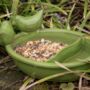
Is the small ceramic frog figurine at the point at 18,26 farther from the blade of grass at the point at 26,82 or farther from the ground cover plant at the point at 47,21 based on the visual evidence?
the blade of grass at the point at 26,82

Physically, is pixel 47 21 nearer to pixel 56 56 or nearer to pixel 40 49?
pixel 40 49

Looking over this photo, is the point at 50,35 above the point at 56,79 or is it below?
above

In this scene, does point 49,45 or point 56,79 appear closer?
point 56,79

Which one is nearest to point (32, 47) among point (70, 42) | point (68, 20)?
point (70, 42)

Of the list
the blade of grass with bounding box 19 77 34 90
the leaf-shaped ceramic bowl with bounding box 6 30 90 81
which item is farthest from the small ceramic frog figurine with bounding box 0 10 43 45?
the blade of grass with bounding box 19 77 34 90

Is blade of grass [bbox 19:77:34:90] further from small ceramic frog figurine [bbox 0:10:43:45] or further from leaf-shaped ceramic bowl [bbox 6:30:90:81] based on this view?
small ceramic frog figurine [bbox 0:10:43:45]

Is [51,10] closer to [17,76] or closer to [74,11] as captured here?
[74,11]

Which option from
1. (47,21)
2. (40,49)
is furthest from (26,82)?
(47,21)
